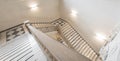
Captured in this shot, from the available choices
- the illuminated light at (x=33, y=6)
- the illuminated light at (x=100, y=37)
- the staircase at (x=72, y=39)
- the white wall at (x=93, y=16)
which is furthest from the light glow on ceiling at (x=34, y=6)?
the illuminated light at (x=100, y=37)

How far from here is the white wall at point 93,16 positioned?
5.03 m

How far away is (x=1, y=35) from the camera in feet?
19.2

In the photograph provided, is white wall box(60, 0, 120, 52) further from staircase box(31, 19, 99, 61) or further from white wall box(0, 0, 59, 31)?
white wall box(0, 0, 59, 31)

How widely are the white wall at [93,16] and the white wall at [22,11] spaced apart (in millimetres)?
754

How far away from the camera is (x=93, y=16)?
234 inches

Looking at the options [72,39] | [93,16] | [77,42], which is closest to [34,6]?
[72,39]

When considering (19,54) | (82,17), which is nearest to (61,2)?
(82,17)

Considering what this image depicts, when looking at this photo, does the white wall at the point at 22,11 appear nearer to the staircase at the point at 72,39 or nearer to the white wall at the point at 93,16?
the white wall at the point at 93,16

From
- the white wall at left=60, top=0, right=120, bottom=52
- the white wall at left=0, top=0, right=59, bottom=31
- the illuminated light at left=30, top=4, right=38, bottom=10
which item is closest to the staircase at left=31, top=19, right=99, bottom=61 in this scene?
the white wall at left=60, top=0, right=120, bottom=52

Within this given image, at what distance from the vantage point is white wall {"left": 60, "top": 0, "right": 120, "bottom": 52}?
198 inches

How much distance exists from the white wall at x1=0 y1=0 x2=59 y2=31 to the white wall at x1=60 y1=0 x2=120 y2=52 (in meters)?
0.75

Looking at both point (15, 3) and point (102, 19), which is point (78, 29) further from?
point (15, 3)

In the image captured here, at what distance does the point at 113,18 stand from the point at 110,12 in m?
0.25

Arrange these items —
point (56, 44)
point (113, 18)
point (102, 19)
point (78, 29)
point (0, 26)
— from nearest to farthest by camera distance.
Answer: point (56, 44) → point (113, 18) → point (102, 19) → point (0, 26) → point (78, 29)
